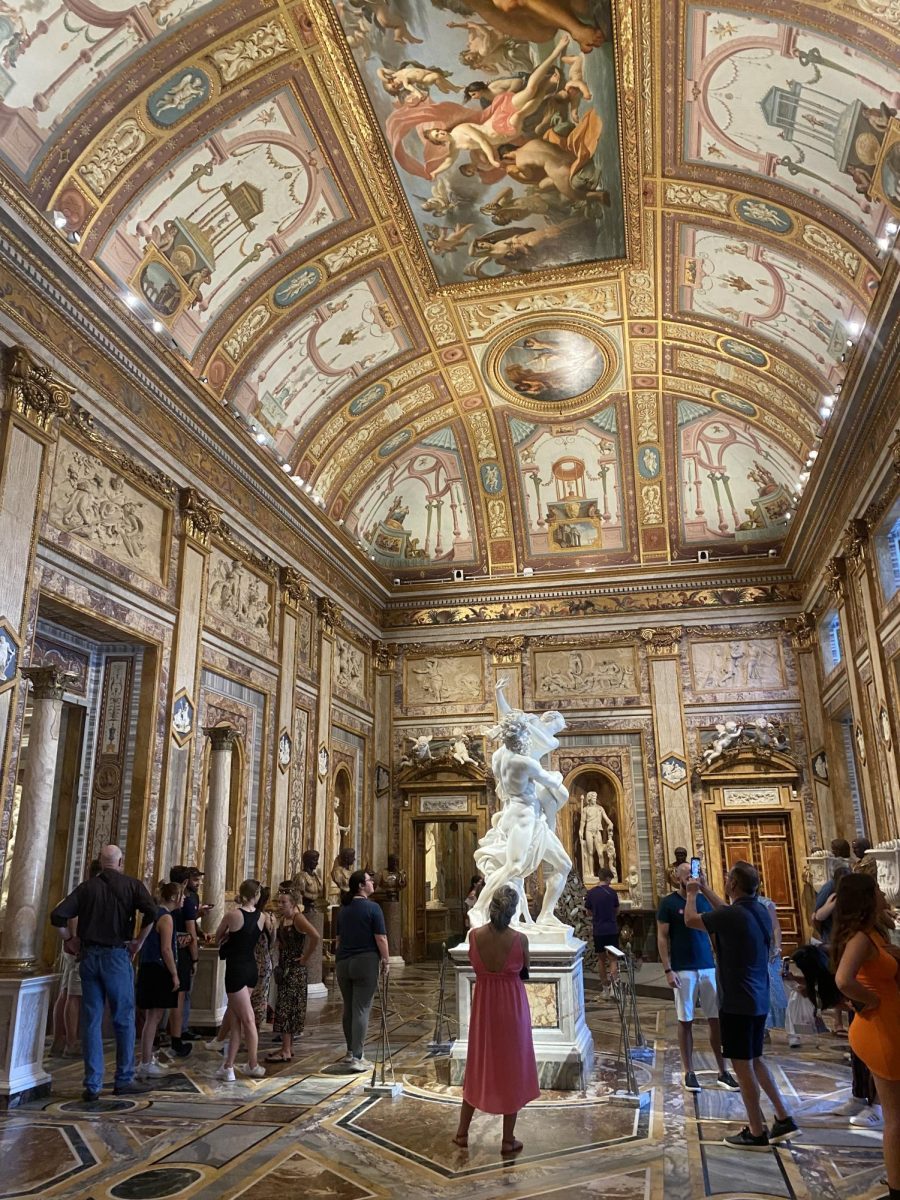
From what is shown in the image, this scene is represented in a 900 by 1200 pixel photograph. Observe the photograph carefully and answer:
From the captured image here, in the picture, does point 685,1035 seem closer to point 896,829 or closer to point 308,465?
point 896,829

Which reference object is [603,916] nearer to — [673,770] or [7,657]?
[673,770]

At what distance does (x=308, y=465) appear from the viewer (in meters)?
16.4

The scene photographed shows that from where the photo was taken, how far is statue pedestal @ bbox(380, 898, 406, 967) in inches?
688

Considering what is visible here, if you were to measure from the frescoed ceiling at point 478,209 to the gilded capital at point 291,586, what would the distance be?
4.27 feet

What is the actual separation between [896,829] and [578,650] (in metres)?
8.46

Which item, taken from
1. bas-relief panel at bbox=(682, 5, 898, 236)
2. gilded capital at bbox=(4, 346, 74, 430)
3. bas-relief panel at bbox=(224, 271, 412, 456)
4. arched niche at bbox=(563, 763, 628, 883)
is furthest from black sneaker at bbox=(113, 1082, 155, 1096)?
arched niche at bbox=(563, 763, 628, 883)

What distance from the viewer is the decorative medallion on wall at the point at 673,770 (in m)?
18.5

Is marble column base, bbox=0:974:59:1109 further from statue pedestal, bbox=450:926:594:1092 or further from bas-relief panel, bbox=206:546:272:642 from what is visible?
bas-relief panel, bbox=206:546:272:642

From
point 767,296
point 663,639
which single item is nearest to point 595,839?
point 663,639

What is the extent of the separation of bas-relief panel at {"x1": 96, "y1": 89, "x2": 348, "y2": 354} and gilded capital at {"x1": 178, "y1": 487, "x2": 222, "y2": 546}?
2060 millimetres

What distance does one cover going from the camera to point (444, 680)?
20.3m

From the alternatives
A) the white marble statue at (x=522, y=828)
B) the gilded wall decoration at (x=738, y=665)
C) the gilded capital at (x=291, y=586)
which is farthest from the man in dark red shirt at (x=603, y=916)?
the gilded wall decoration at (x=738, y=665)

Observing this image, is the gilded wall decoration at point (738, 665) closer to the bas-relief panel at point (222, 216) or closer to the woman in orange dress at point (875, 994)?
the bas-relief panel at point (222, 216)

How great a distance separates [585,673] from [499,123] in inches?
460
